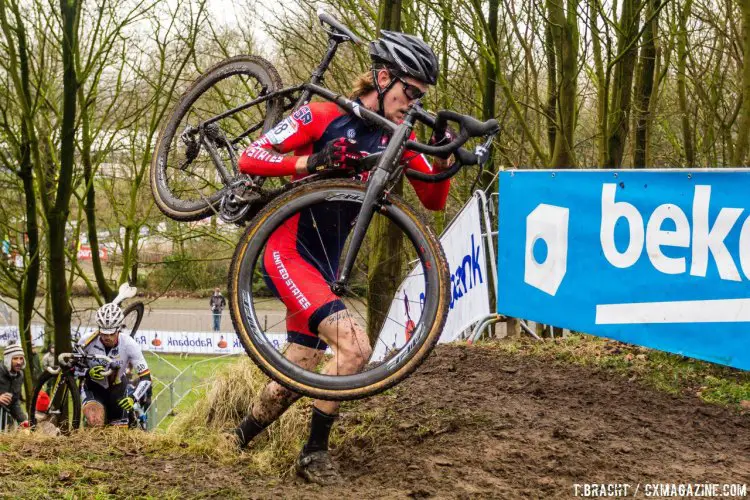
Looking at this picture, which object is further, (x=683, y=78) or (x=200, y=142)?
(x=683, y=78)

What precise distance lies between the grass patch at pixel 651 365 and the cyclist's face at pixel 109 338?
4.32 m

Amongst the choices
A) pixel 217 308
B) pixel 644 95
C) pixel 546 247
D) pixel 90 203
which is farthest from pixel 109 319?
pixel 217 308

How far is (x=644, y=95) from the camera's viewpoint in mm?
13617

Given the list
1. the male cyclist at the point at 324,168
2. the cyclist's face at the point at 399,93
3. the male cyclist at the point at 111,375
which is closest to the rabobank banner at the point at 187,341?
the male cyclist at the point at 111,375

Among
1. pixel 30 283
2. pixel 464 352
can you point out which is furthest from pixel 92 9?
pixel 464 352

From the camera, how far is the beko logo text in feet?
17.5

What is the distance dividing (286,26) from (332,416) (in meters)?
13.6

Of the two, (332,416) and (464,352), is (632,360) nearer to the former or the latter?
(464,352)

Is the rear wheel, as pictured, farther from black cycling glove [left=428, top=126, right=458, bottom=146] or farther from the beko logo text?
the beko logo text

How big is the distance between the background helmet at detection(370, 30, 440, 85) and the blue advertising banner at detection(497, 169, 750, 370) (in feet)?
7.93

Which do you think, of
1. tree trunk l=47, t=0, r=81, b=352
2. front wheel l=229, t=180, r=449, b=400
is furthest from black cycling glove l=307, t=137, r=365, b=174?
tree trunk l=47, t=0, r=81, b=352

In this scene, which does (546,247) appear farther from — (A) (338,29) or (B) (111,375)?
(B) (111,375)

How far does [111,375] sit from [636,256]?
6.23 meters

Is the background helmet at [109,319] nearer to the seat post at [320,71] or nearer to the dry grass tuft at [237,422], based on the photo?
the dry grass tuft at [237,422]
